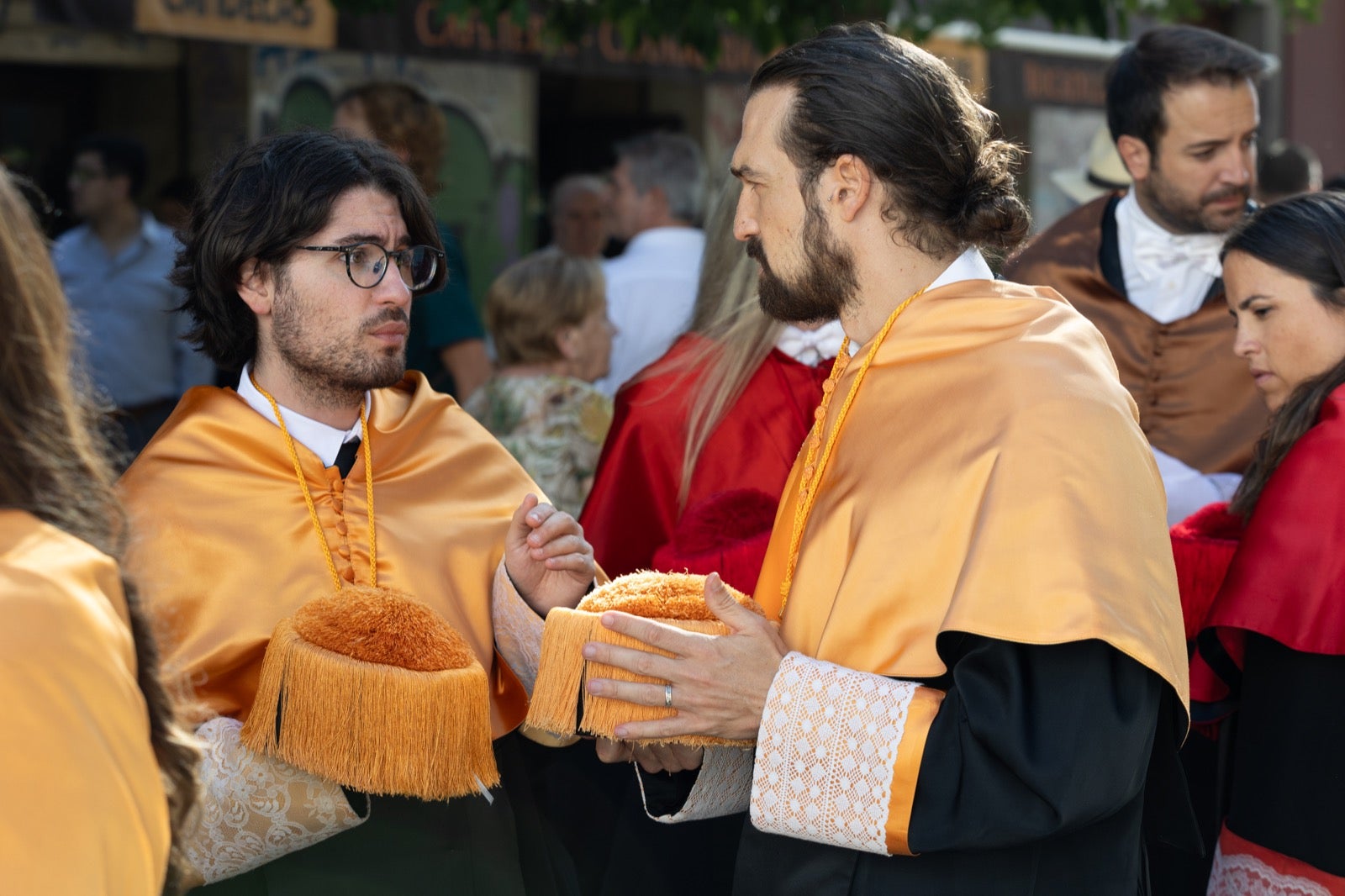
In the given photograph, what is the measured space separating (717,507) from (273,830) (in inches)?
40.7

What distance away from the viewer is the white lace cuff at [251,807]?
2.30 meters

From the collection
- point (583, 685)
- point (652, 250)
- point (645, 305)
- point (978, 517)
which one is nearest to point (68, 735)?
point (583, 685)

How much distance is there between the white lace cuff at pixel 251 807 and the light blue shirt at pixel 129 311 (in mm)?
4784

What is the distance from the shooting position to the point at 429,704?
2154 mm

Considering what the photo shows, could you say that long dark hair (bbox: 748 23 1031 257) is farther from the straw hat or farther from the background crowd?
the straw hat

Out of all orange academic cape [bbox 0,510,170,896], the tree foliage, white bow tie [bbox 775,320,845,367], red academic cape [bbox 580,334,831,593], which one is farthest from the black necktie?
the tree foliage

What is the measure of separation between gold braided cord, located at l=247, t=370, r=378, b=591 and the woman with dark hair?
1.63 m

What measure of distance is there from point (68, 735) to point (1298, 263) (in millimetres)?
2762

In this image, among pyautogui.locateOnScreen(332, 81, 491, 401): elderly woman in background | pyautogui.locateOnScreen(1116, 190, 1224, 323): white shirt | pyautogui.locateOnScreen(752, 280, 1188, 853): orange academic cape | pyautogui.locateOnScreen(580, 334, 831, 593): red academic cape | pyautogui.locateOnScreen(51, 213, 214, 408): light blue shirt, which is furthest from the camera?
pyautogui.locateOnScreen(51, 213, 214, 408): light blue shirt

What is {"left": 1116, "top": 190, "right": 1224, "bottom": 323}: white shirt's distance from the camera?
14.1 ft

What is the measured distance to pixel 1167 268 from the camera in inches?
171

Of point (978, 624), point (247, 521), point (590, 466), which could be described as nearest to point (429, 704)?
point (247, 521)

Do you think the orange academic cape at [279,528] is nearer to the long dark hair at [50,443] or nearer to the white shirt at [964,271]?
the long dark hair at [50,443]

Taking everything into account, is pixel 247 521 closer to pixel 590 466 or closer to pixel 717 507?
pixel 717 507
